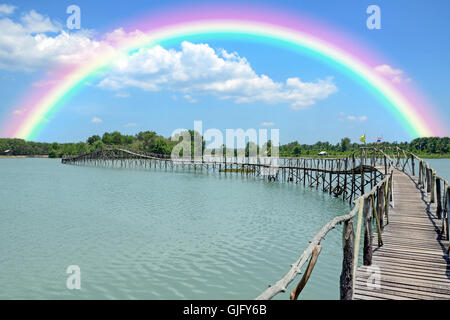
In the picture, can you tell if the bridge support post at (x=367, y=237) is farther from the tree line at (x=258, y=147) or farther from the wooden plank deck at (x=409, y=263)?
the tree line at (x=258, y=147)

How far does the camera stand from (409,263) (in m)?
8.06

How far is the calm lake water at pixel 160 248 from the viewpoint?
11.2 meters

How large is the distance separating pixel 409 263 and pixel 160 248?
33.5 feet

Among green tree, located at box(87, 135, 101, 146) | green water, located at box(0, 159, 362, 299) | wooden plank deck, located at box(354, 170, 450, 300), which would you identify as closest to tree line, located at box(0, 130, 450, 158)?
green tree, located at box(87, 135, 101, 146)

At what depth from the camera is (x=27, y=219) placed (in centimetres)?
2209

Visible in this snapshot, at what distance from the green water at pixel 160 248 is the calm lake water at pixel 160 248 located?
36 mm

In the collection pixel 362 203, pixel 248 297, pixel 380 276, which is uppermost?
pixel 362 203

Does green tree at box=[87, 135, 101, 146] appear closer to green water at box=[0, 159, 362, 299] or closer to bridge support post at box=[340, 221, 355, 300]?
green water at box=[0, 159, 362, 299]

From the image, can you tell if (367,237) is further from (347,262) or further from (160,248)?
(160,248)

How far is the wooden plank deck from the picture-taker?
6691 mm
